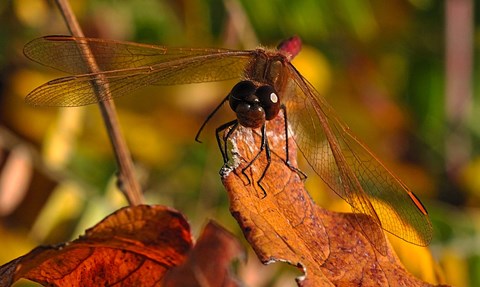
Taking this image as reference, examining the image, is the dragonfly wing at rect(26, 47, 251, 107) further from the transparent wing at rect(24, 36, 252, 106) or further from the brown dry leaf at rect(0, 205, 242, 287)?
the brown dry leaf at rect(0, 205, 242, 287)

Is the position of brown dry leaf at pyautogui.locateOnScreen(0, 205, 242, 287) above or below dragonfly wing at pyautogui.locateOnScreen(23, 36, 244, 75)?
below

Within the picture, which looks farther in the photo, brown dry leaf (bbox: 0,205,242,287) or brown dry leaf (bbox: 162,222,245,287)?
brown dry leaf (bbox: 0,205,242,287)

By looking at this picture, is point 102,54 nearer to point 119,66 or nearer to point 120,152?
point 119,66

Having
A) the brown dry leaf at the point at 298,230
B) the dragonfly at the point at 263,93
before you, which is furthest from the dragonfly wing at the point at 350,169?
the brown dry leaf at the point at 298,230

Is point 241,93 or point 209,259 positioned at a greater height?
point 241,93

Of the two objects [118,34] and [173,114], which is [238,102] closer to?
[173,114]


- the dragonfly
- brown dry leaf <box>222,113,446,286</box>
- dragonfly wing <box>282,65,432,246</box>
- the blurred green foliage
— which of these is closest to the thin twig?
the dragonfly

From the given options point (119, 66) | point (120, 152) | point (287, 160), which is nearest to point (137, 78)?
point (119, 66)
